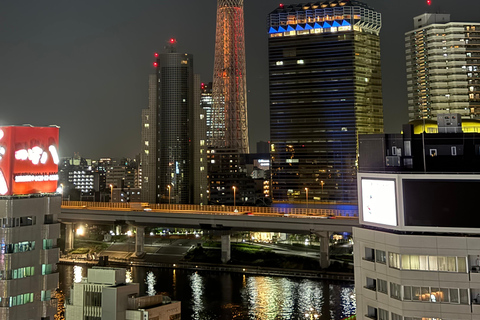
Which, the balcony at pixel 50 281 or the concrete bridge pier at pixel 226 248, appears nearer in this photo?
the balcony at pixel 50 281

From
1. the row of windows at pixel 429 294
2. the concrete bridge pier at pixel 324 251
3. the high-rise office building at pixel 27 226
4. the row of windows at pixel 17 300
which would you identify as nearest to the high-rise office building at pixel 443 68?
the concrete bridge pier at pixel 324 251

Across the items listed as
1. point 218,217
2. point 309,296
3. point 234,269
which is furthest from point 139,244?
point 309,296

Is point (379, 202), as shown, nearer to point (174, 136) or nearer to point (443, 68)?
point (174, 136)

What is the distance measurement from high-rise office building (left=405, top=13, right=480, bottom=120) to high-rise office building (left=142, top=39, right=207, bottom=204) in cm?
4845

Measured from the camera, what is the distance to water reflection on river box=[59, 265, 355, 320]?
131 ft

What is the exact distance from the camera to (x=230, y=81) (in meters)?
136

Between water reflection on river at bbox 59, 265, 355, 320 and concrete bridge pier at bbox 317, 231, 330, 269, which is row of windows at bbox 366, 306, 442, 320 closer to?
water reflection on river at bbox 59, 265, 355, 320

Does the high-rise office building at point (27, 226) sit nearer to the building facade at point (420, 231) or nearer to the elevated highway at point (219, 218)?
the building facade at point (420, 231)

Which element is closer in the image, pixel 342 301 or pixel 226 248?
pixel 342 301

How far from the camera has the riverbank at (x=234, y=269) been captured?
53.7 meters

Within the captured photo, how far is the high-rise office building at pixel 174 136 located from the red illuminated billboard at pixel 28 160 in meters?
89.6

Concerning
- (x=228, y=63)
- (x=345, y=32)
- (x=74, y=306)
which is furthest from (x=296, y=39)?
(x=74, y=306)

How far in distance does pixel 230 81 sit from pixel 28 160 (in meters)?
115

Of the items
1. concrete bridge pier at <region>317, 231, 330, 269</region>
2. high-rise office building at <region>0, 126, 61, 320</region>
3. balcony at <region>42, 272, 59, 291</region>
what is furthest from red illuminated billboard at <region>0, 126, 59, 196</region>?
concrete bridge pier at <region>317, 231, 330, 269</region>
